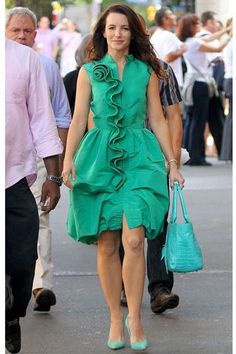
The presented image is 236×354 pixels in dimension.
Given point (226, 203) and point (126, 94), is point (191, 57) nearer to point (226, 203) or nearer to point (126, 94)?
point (226, 203)

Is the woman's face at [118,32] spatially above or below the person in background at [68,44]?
above

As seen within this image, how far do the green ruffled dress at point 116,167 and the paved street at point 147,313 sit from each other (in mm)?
652

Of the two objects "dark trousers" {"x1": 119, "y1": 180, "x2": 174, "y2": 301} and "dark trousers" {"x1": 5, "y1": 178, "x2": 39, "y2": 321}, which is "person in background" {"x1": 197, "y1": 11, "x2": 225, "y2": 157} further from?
"dark trousers" {"x1": 5, "y1": 178, "x2": 39, "y2": 321}

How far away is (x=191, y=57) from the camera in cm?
1686

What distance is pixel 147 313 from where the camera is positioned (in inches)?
300

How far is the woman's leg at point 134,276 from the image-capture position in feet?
21.2

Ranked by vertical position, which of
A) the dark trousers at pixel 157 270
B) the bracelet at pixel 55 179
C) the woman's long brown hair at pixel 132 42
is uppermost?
the woman's long brown hair at pixel 132 42

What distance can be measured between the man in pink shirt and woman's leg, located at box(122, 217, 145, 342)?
0.78 meters

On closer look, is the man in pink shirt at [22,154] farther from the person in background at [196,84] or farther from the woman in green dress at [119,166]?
the person in background at [196,84]

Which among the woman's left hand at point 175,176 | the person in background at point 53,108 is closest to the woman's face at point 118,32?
the woman's left hand at point 175,176

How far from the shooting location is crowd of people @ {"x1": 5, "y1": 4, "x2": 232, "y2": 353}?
5715mm

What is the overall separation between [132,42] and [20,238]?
157 centimetres

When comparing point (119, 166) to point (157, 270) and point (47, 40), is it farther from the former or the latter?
point (47, 40)
